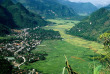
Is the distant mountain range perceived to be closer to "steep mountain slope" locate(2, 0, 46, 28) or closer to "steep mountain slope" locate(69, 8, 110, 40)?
"steep mountain slope" locate(2, 0, 46, 28)

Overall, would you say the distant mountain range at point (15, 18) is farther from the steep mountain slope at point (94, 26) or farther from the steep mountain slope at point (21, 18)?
the steep mountain slope at point (94, 26)

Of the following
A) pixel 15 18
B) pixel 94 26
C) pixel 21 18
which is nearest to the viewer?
pixel 94 26

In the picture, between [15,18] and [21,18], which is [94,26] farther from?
[15,18]

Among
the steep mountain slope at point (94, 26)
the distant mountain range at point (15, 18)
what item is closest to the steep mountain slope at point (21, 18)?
the distant mountain range at point (15, 18)

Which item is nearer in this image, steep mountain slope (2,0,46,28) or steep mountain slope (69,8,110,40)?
steep mountain slope (69,8,110,40)

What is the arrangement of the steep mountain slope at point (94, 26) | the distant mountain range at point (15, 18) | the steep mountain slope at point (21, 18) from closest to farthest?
the steep mountain slope at point (94, 26), the distant mountain range at point (15, 18), the steep mountain slope at point (21, 18)

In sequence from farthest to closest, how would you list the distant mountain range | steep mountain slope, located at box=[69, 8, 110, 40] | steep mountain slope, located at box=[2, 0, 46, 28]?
steep mountain slope, located at box=[2, 0, 46, 28] < the distant mountain range < steep mountain slope, located at box=[69, 8, 110, 40]

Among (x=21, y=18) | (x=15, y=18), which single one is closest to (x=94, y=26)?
(x=21, y=18)

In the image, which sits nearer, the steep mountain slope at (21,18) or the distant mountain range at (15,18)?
the distant mountain range at (15,18)

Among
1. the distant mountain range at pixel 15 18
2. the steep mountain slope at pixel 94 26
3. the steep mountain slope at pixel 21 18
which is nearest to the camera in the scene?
the steep mountain slope at pixel 94 26

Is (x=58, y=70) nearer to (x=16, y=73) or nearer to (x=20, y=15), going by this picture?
(x=16, y=73)

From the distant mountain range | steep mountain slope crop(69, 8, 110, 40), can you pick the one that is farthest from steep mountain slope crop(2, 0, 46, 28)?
steep mountain slope crop(69, 8, 110, 40)

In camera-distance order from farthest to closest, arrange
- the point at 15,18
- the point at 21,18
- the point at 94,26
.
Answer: the point at 21,18 → the point at 15,18 → the point at 94,26
